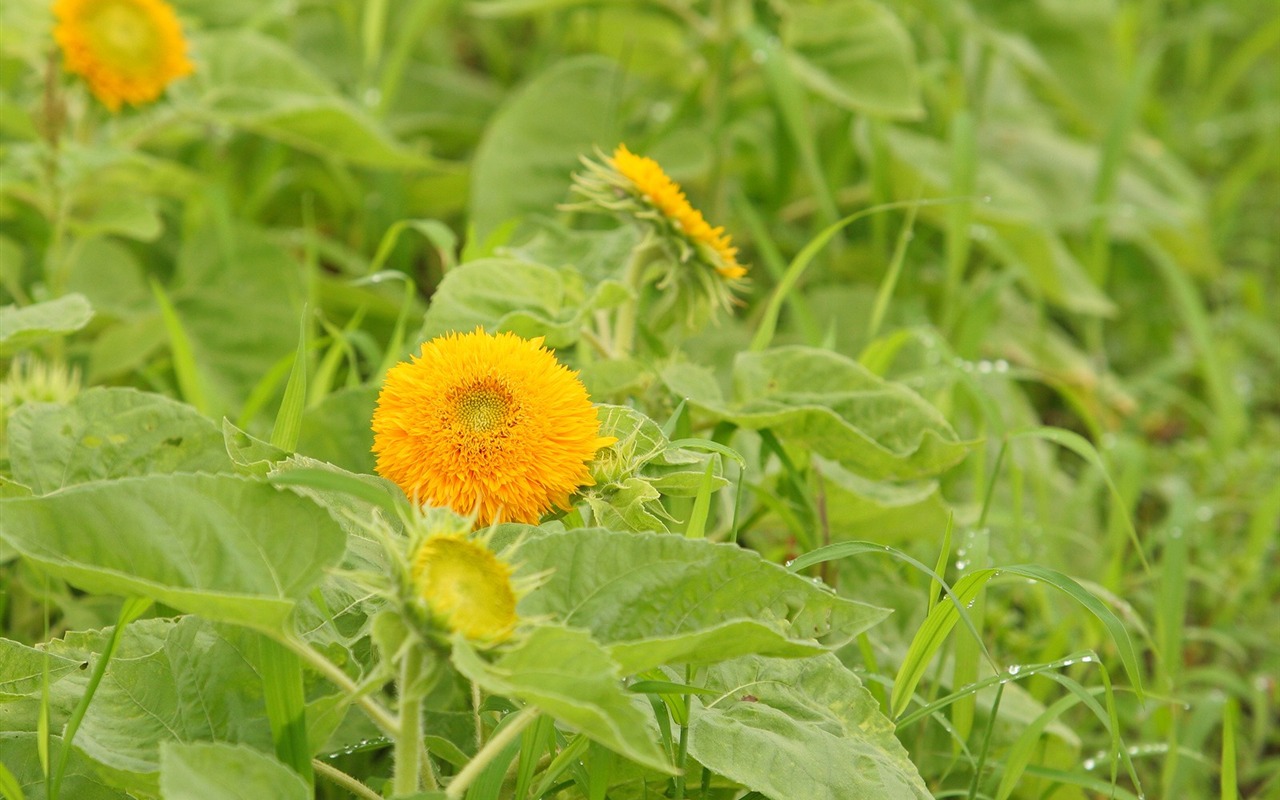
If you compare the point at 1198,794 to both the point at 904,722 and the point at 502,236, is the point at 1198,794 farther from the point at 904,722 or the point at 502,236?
the point at 502,236

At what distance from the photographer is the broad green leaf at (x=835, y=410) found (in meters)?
1.33

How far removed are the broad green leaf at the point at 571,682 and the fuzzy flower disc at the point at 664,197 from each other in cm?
59

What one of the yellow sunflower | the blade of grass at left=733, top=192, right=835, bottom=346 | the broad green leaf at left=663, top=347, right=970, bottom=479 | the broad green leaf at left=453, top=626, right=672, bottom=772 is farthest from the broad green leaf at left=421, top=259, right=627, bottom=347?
the blade of grass at left=733, top=192, right=835, bottom=346

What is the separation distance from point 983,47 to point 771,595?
6.85 ft

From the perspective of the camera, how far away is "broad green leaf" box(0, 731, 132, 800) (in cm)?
104

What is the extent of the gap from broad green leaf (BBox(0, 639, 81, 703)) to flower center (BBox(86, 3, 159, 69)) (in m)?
0.99

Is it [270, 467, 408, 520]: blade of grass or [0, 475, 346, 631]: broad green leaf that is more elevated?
[270, 467, 408, 520]: blade of grass

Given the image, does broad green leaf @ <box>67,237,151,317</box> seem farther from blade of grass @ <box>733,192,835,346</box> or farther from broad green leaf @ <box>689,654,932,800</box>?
broad green leaf @ <box>689,654,932,800</box>

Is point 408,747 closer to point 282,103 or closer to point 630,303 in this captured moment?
point 630,303

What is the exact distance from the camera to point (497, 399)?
1.04m

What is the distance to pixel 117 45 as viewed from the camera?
5.87 feet

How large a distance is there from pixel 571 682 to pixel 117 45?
1.36 meters

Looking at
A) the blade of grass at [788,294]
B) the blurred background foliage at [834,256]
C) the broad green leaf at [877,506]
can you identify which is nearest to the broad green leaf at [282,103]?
the blurred background foliage at [834,256]

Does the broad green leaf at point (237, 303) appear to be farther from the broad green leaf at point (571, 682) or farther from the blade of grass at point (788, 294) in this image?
the broad green leaf at point (571, 682)
